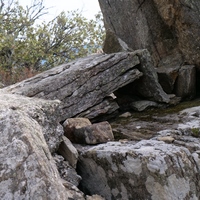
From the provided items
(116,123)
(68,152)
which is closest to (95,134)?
(68,152)

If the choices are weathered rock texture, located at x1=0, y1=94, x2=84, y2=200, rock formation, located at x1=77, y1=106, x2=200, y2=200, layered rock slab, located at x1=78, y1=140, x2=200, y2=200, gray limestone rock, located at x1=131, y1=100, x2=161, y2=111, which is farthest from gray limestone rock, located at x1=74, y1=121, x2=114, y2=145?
gray limestone rock, located at x1=131, y1=100, x2=161, y2=111

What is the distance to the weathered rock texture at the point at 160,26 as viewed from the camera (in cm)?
931

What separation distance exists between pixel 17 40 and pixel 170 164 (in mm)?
20710

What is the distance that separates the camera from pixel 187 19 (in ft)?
30.4

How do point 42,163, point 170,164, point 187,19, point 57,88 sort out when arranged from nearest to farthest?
point 42,163 → point 170,164 → point 57,88 → point 187,19

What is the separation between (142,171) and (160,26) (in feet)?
23.6

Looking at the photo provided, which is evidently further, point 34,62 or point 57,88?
point 34,62

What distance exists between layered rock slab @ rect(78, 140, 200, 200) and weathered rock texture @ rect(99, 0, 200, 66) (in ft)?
18.0

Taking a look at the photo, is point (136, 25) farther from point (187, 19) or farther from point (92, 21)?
point (92, 21)

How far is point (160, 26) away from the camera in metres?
10.3

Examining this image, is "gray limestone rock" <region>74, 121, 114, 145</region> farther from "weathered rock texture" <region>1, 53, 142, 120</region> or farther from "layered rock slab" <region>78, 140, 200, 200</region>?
"weathered rock texture" <region>1, 53, 142, 120</region>

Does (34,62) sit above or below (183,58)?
above

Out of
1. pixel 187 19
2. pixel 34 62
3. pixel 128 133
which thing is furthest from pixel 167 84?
pixel 34 62

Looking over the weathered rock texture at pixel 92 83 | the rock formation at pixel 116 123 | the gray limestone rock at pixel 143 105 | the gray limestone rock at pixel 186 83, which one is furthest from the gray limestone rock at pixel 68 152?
the gray limestone rock at pixel 186 83
